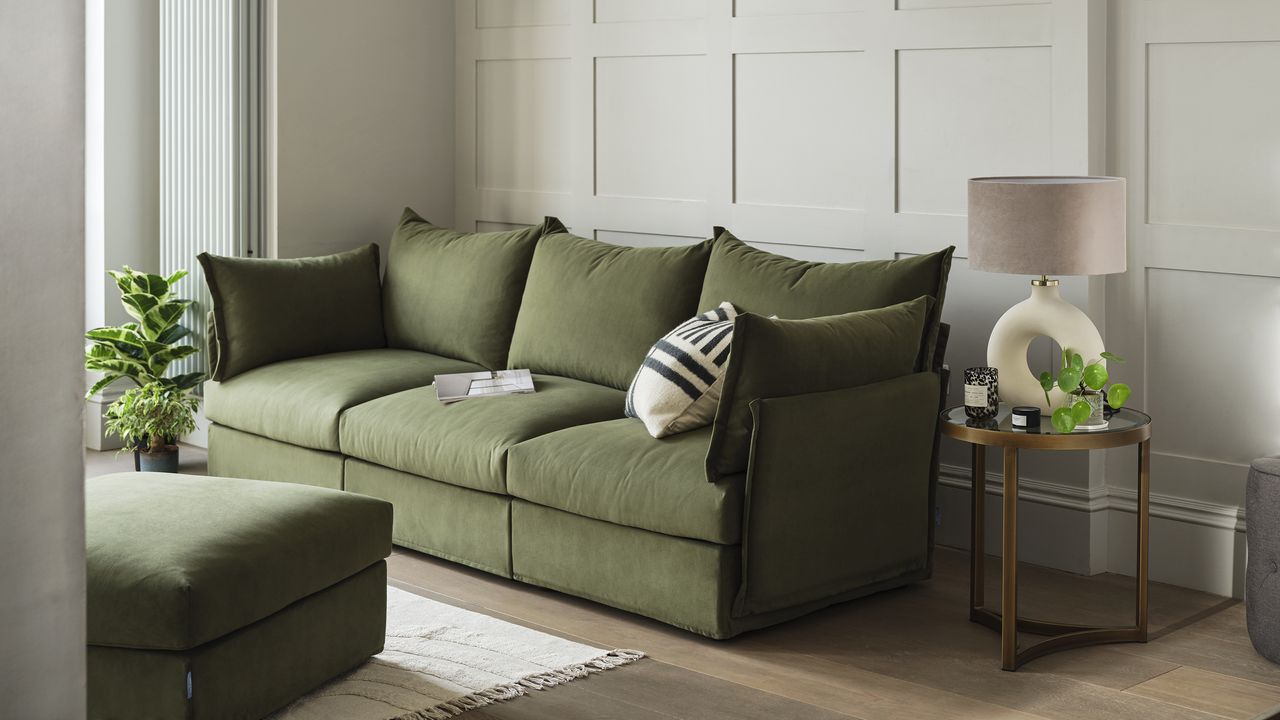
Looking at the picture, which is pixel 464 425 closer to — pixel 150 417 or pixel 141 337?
pixel 150 417

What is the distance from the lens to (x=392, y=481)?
4.09 meters

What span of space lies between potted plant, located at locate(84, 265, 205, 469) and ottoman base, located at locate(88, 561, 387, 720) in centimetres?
221

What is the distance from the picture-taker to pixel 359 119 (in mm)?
5363

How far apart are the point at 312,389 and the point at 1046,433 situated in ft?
7.77

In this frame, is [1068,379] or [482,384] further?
[482,384]

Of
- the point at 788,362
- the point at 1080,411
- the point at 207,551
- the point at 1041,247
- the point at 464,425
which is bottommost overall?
the point at 207,551

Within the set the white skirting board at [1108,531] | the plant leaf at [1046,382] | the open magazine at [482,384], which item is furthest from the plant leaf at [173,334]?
the plant leaf at [1046,382]

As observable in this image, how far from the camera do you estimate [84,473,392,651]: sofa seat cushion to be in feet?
8.32

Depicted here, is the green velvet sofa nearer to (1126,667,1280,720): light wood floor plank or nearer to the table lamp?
the table lamp

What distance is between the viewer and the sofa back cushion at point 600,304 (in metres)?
4.14

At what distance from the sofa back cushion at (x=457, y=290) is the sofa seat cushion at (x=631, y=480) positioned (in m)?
1.06

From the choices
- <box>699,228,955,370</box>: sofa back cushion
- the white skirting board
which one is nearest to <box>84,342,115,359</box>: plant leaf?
<box>699,228,955,370</box>: sofa back cushion

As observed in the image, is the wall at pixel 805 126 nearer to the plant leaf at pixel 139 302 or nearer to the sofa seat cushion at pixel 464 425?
the sofa seat cushion at pixel 464 425

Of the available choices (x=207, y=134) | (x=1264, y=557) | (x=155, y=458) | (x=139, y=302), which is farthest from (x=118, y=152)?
(x=1264, y=557)
